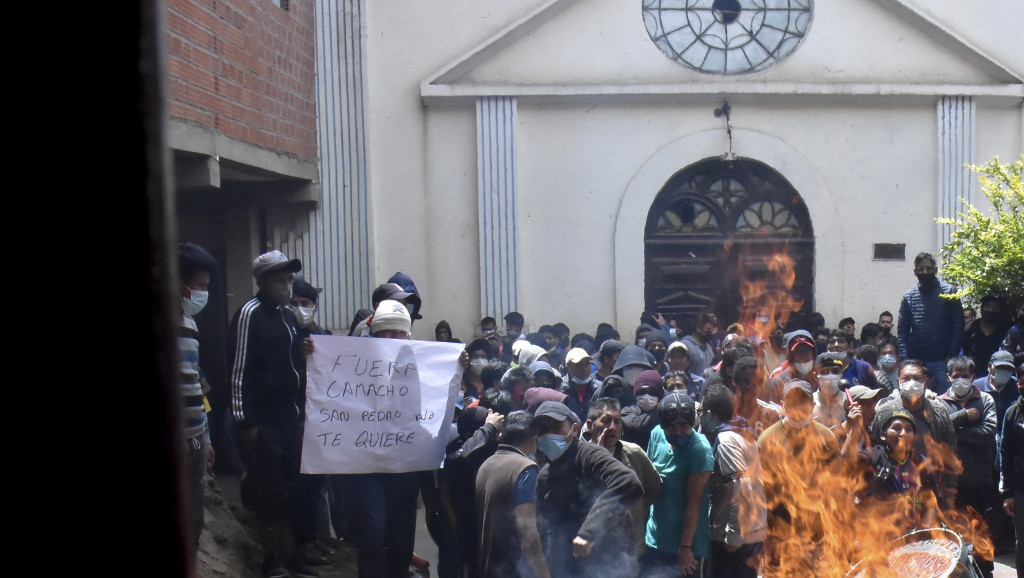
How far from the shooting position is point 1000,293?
823cm

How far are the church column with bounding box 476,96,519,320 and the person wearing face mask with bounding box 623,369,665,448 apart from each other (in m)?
5.41

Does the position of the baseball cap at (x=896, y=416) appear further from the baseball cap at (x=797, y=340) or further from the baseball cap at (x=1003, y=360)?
the baseball cap at (x=1003, y=360)

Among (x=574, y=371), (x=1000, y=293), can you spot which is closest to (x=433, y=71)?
(x=574, y=371)

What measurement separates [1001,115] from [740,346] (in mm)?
7170

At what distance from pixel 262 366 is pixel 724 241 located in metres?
8.04

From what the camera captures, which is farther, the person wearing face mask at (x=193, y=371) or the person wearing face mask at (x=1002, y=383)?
the person wearing face mask at (x=1002, y=383)

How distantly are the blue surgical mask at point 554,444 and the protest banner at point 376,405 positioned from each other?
29.7 inches

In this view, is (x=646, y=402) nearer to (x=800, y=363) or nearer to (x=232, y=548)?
(x=800, y=363)

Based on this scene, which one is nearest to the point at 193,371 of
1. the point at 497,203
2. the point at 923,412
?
the point at 923,412

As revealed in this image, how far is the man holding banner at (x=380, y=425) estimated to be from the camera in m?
5.59

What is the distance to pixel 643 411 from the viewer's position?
6.42m

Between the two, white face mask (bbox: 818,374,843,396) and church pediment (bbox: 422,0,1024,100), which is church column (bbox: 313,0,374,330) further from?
white face mask (bbox: 818,374,843,396)

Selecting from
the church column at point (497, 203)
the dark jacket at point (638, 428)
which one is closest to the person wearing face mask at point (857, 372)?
the dark jacket at point (638, 428)

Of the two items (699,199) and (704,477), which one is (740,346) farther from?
(699,199)
